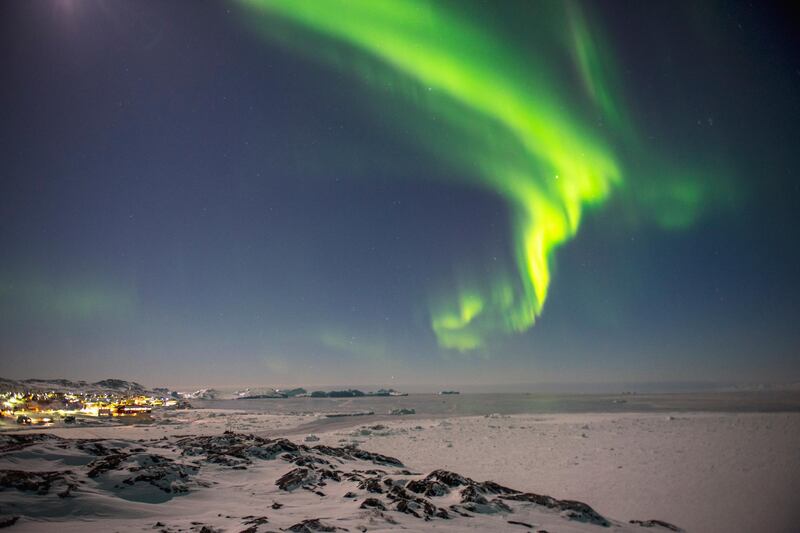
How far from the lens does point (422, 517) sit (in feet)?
40.2

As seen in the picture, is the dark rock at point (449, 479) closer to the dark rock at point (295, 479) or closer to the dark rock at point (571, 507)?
the dark rock at point (571, 507)

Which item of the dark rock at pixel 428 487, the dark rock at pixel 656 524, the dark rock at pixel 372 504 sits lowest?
the dark rock at pixel 656 524

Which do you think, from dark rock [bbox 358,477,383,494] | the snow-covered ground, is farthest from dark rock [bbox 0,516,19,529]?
dark rock [bbox 358,477,383,494]

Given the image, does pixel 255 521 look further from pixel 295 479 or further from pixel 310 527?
pixel 295 479

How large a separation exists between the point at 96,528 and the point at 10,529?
5.63 feet

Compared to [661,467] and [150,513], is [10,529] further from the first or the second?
[661,467]

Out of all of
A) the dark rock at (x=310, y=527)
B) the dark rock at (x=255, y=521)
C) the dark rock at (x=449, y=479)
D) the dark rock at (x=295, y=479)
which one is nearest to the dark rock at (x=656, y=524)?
the dark rock at (x=449, y=479)

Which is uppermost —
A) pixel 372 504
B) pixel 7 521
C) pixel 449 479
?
pixel 7 521

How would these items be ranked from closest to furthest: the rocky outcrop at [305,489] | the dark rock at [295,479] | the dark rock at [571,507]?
the rocky outcrop at [305,489] < the dark rock at [571,507] < the dark rock at [295,479]

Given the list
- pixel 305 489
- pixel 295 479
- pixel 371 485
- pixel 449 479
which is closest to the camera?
pixel 371 485

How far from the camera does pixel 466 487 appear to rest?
49.5ft

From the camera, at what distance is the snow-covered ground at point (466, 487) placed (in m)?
11.4

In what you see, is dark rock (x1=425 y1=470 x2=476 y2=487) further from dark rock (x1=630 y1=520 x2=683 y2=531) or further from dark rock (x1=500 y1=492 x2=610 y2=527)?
dark rock (x1=630 y1=520 x2=683 y2=531)

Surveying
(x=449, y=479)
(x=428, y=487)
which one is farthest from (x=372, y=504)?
(x=449, y=479)
